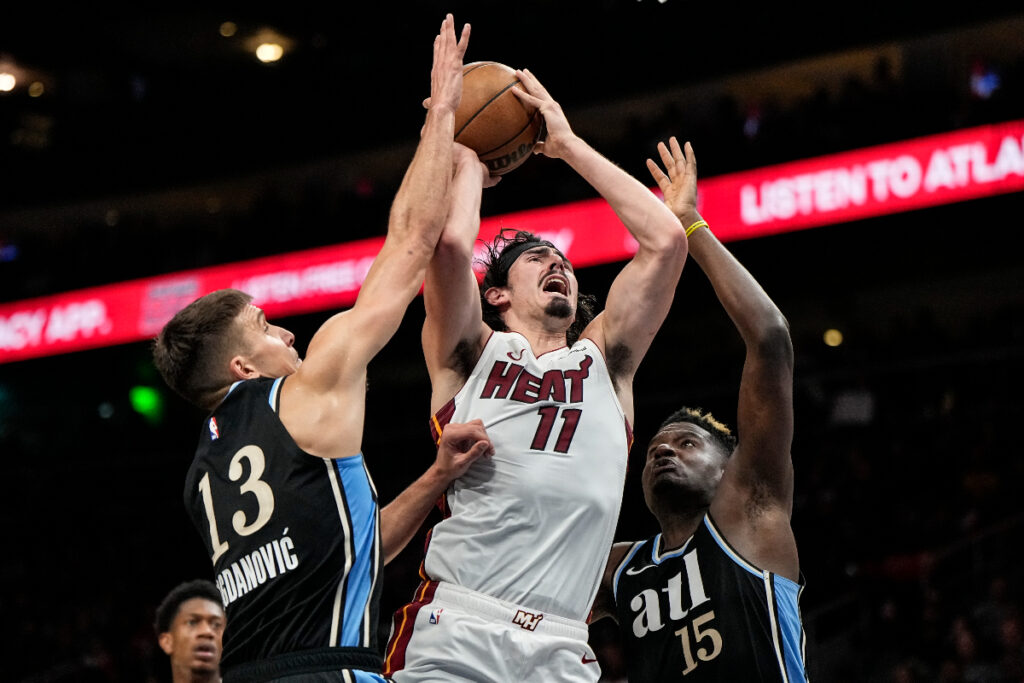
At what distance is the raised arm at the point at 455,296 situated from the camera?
12.2ft

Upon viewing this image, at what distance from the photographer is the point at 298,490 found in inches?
121

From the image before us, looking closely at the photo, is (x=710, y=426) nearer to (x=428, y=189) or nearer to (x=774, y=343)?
(x=774, y=343)

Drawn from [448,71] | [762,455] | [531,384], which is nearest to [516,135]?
[448,71]

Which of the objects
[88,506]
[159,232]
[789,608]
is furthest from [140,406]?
[789,608]

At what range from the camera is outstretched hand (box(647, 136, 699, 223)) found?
4445mm

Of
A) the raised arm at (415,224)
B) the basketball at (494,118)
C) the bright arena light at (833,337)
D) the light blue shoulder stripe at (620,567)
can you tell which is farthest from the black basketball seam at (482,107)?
the bright arena light at (833,337)

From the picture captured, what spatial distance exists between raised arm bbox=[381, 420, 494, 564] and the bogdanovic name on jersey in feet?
1.35

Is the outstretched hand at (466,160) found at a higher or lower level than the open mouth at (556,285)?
higher

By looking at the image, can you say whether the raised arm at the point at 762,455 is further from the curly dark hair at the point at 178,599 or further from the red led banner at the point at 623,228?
the red led banner at the point at 623,228

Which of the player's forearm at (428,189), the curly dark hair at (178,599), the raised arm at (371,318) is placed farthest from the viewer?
the curly dark hair at (178,599)

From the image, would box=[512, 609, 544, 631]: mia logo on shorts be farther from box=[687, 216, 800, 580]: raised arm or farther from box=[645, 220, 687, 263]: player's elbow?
box=[645, 220, 687, 263]: player's elbow

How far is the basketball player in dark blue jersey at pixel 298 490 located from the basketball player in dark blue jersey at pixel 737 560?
139cm

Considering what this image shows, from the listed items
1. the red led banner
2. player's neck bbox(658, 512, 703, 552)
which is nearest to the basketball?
player's neck bbox(658, 512, 703, 552)

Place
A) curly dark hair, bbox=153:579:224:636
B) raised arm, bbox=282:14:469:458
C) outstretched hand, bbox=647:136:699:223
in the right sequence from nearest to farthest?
raised arm, bbox=282:14:469:458
outstretched hand, bbox=647:136:699:223
curly dark hair, bbox=153:579:224:636
